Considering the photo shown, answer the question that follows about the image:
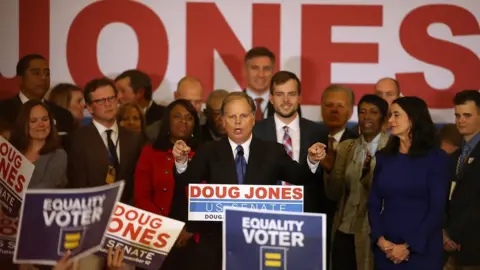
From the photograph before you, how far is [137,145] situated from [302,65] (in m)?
2.24

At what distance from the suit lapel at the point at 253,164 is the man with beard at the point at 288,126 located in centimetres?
83

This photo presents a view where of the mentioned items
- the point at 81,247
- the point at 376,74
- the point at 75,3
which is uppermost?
the point at 75,3

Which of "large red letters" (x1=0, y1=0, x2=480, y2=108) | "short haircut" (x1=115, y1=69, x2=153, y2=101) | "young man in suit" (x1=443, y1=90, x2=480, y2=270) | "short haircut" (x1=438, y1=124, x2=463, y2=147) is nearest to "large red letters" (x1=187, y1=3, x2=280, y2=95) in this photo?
"large red letters" (x1=0, y1=0, x2=480, y2=108)

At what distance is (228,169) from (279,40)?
3.13 meters

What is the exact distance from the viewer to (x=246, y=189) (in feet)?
15.2

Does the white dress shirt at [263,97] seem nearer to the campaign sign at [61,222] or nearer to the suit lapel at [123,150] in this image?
the suit lapel at [123,150]

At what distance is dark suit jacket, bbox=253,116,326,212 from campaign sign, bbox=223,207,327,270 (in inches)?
63.8

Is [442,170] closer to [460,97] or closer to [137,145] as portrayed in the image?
[460,97]

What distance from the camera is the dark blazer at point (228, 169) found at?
481 centimetres

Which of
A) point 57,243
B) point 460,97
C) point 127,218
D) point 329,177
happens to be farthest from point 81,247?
point 460,97

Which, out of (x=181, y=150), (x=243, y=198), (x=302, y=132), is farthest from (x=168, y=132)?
(x=243, y=198)

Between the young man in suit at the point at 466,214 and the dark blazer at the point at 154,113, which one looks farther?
the dark blazer at the point at 154,113

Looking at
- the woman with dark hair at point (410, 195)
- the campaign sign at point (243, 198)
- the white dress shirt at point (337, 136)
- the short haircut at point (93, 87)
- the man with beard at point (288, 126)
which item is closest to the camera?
the campaign sign at point (243, 198)

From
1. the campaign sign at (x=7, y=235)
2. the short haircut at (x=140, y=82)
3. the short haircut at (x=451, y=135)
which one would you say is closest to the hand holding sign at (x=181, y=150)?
the campaign sign at (x=7, y=235)
